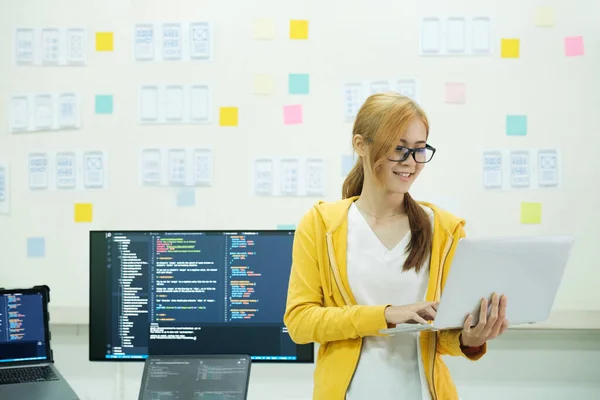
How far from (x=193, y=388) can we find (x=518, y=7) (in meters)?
1.72

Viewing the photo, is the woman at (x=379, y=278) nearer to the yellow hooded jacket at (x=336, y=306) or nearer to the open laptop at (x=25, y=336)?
the yellow hooded jacket at (x=336, y=306)

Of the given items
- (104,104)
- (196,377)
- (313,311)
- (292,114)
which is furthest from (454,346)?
(104,104)

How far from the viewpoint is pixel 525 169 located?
264cm

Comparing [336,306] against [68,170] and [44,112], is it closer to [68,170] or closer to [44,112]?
[68,170]

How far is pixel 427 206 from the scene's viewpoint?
1660mm

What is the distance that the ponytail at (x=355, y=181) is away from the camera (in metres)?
1.71

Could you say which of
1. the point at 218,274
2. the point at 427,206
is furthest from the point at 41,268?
the point at 427,206

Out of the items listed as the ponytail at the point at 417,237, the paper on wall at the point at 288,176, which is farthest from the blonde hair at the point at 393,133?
the paper on wall at the point at 288,176

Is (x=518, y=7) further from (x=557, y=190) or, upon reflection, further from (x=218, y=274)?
(x=218, y=274)

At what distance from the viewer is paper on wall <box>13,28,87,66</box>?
2725 mm

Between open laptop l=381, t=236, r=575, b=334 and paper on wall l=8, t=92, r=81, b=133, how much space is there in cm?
172

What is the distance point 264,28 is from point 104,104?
2.12 ft

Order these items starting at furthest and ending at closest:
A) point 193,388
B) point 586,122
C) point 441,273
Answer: point 586,122 < point 193,388 < point 441,273

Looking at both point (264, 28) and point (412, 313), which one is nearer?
point (412, 313)
